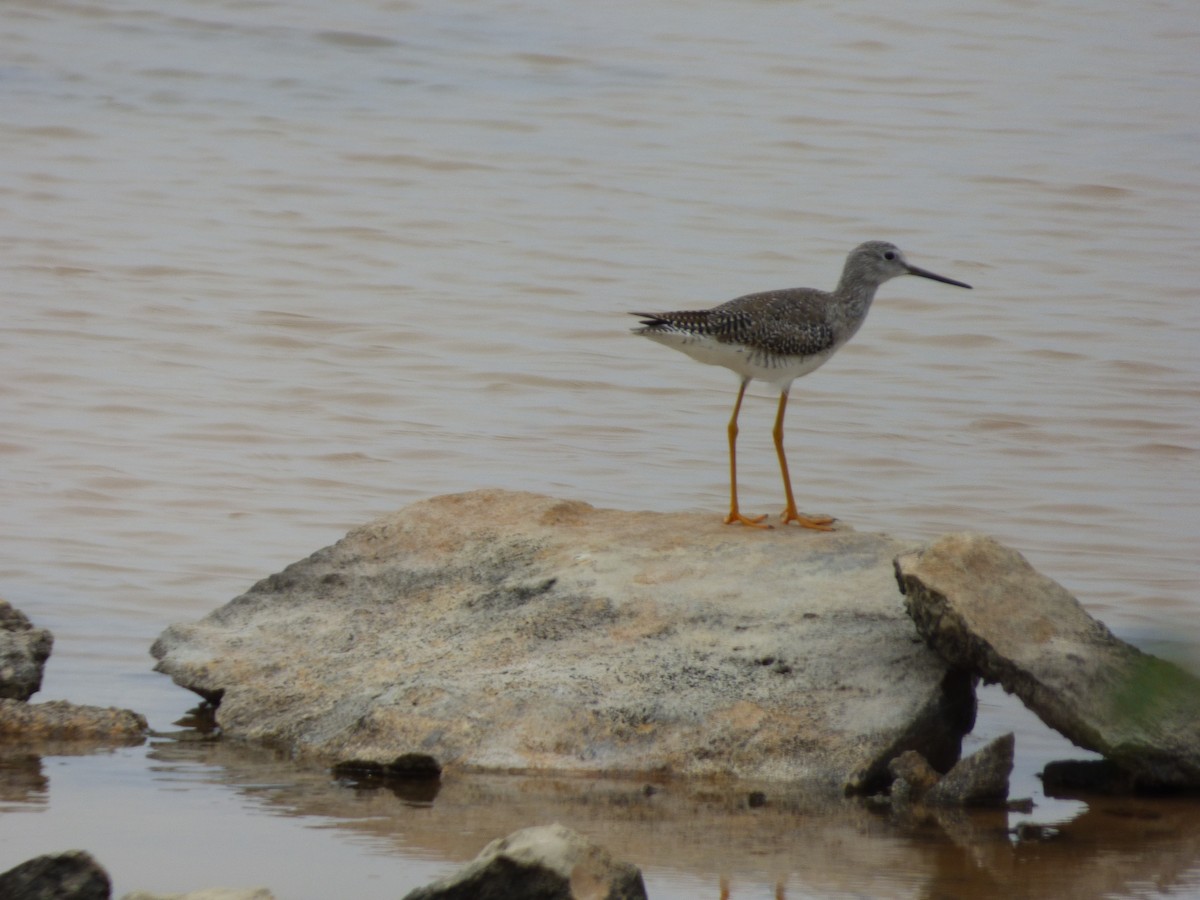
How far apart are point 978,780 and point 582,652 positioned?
4.79 feet

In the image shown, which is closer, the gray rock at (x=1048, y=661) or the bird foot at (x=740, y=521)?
the gray rock at (x=1048, y=661)

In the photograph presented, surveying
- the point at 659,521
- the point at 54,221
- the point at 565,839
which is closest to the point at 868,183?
the point at 54,221

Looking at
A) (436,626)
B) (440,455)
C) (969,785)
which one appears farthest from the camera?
(440,455)

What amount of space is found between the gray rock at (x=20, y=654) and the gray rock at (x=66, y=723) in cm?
16

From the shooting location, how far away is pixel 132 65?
20.1 metres

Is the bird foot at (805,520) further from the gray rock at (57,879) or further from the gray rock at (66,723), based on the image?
the gray rock at (57,879)

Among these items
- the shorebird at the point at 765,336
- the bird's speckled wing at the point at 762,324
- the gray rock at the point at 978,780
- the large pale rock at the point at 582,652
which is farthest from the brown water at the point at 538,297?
the bird's speckled wing at the point at 762,324

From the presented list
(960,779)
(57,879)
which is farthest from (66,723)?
(960,779)

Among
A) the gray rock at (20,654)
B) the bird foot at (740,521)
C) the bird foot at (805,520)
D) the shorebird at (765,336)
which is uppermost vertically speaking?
the shorebird at (765,336)

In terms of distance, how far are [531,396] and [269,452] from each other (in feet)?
6.52

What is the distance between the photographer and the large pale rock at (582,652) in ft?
19.9

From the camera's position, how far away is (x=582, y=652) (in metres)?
6.51

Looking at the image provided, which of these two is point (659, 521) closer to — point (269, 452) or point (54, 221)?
point (269, 452)

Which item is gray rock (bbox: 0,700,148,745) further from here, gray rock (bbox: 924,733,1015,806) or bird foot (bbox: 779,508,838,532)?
bird foot (bbox: 779,508,838,532)
